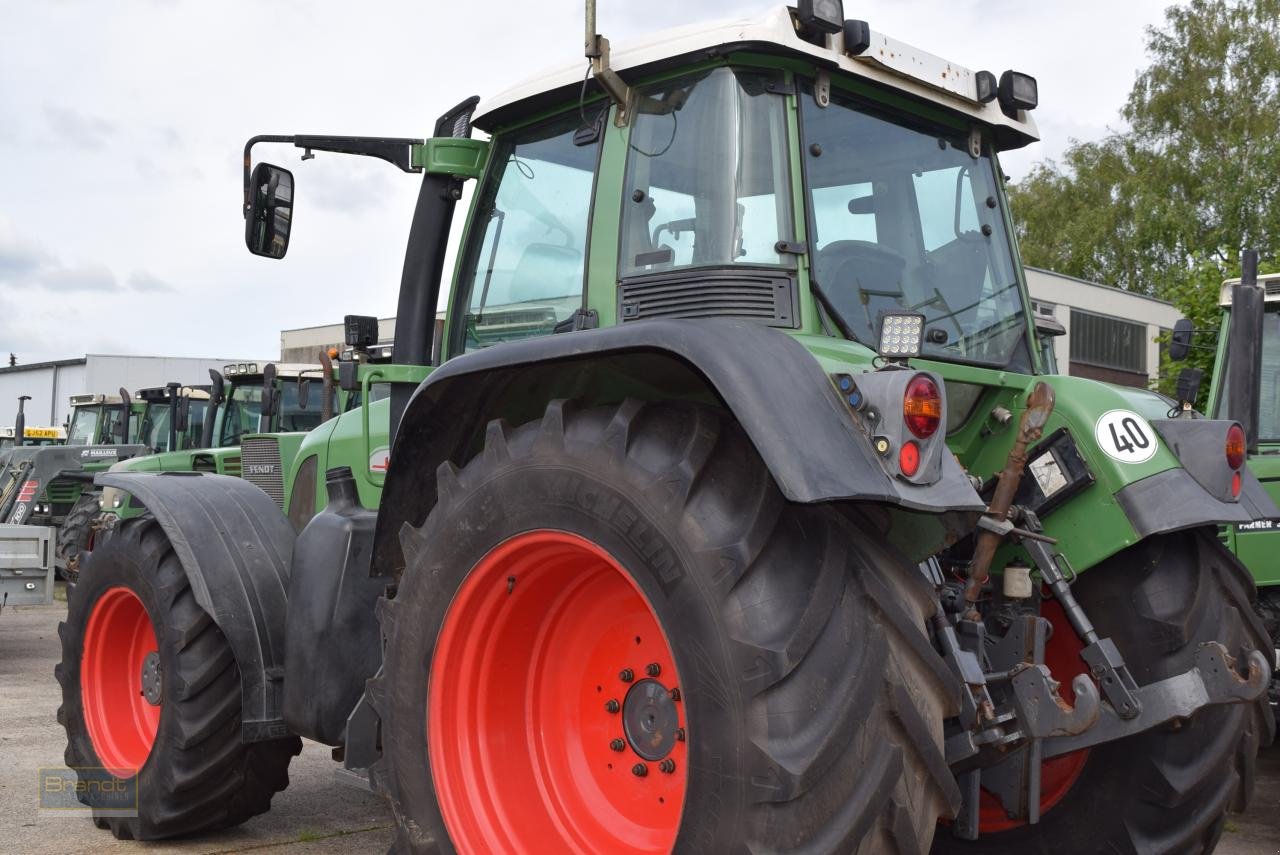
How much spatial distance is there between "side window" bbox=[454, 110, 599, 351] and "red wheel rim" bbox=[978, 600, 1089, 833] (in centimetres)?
175

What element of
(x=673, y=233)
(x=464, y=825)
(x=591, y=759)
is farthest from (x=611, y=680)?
(x=673, y=233)

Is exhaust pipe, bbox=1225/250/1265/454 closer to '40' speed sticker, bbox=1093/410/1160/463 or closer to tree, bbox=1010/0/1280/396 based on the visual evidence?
'40' speed sticker, bbox=1093/410/1160/463

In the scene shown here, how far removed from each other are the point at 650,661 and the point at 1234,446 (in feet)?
5.87

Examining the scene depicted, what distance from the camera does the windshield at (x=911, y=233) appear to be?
344 cm

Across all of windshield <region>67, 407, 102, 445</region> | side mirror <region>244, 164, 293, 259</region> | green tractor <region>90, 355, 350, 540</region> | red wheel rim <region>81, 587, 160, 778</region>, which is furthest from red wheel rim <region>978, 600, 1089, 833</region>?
windshield <region>67, 407, 102, 445</region>

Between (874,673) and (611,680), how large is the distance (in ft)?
2.96

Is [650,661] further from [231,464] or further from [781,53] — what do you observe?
[231,464]

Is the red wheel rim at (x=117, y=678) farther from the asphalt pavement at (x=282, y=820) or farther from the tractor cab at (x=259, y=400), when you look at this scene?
the tractor cab at (x=259, y=400)

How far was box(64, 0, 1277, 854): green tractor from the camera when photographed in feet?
8.45

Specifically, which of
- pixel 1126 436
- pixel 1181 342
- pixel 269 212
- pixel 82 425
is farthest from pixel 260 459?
pixel 82 425

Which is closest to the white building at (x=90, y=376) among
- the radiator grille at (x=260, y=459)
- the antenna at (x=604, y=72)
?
the radiator grille at (x=260, y=459)

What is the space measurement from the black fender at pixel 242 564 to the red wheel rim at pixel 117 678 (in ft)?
1.70

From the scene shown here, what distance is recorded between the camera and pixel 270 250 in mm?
4316

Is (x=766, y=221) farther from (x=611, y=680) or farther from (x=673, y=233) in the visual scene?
(x=611, y=680)
